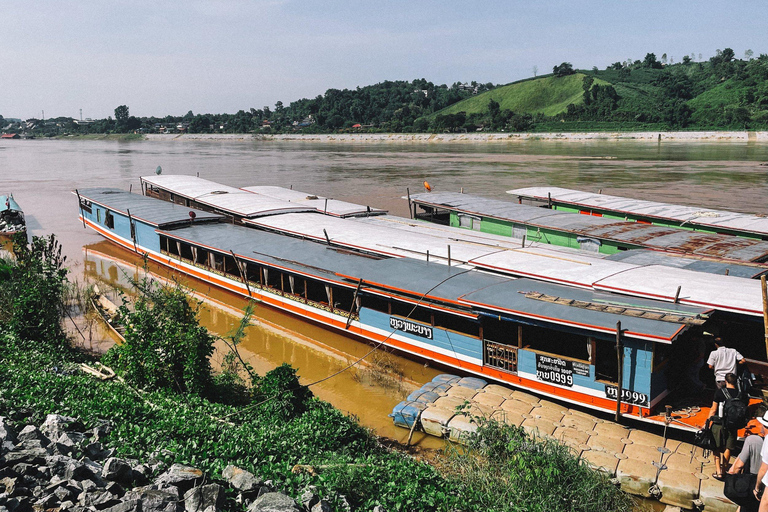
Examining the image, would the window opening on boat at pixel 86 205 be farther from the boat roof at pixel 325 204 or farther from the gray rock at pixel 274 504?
the gray rock at pixel 274 504

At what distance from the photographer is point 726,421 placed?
739 cm

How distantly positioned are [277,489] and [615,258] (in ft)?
36.1

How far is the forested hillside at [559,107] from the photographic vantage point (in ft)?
327

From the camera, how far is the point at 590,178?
147 feet

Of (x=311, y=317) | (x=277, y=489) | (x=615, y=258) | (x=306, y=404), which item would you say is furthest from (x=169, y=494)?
(x=615, y=258)

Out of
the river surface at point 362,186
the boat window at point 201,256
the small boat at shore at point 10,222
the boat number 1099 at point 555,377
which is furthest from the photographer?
the small boat at shore at point 10,222

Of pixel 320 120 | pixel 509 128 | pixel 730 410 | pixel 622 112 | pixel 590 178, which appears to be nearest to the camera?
pixel 730 410

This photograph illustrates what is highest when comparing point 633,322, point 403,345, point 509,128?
point 509,128

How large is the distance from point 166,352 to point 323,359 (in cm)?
517

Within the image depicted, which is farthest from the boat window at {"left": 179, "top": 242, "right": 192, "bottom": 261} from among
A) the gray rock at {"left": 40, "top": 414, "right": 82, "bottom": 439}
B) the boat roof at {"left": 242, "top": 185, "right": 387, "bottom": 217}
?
the gray rock at {"left": 40, "top": 414, "right": 82, "bottom": 439}

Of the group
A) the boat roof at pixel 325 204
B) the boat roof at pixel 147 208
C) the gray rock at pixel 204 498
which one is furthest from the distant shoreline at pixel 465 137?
the gray rock at pixel 204 498

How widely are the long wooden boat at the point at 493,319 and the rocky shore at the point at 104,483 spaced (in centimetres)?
563

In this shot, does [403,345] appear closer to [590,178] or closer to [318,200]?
[318,200]

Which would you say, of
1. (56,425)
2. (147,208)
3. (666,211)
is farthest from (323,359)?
(666,211)
